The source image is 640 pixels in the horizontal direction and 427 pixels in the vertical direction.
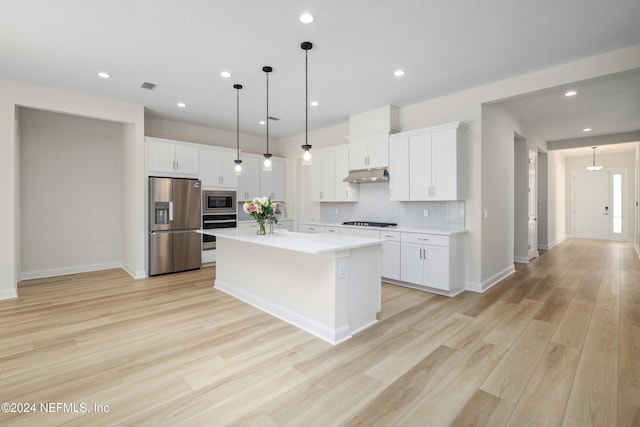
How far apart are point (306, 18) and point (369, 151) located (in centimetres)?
283

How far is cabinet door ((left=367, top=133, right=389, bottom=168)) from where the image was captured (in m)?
4.96

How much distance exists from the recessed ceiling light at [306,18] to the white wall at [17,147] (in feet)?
12.1

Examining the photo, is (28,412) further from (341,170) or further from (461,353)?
(341,170)

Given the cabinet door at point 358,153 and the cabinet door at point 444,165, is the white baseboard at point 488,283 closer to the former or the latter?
the cabinet door at point 444,165

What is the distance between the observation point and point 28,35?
2.91 meters

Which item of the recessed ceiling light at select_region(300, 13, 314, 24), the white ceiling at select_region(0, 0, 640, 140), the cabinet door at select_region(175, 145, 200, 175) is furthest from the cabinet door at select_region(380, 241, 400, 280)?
the cabinet door at select_region(175, 145, 200, 175)

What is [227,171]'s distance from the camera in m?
6.22

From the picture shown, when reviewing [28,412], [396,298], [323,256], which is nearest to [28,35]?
[28,412]

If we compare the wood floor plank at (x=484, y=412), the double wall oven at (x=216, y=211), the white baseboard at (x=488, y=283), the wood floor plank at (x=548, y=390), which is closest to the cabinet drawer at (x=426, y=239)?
the white baseboard at (x=488, y=283)

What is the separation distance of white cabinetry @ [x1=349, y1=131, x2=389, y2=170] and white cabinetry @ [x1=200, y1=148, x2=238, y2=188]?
253 centimetres

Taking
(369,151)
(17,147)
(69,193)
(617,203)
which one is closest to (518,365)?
(369,151)

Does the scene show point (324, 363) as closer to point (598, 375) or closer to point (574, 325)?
point (598, 375)

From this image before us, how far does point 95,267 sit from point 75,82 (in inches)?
131

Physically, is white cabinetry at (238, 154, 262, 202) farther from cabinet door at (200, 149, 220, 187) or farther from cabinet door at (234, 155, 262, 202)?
cabinet door at (200, 149, 220, 187)
